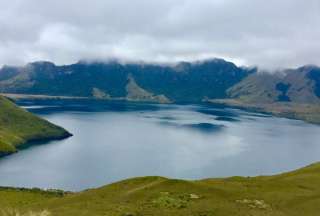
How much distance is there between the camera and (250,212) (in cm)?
7050

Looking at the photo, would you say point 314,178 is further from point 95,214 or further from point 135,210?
point 95,214

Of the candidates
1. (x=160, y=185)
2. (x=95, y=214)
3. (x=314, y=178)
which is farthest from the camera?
(x=314, y=178)

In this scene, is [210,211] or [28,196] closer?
[210,211]

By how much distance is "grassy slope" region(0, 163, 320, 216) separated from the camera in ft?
234

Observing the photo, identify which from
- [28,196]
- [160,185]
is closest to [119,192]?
[160,185]

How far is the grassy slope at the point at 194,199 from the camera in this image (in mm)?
71375

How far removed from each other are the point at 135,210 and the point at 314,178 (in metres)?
51.1

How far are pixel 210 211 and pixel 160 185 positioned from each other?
18.4 meters

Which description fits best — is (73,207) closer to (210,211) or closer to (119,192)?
(119,192)

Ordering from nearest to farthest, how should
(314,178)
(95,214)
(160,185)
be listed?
1. (95,214)
2. (160,185)
3. (314,178)

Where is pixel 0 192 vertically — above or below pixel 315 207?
below

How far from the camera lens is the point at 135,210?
7119 cm

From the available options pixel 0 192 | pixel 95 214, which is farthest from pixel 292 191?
pixel 0 192

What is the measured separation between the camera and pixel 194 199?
7812 cm
